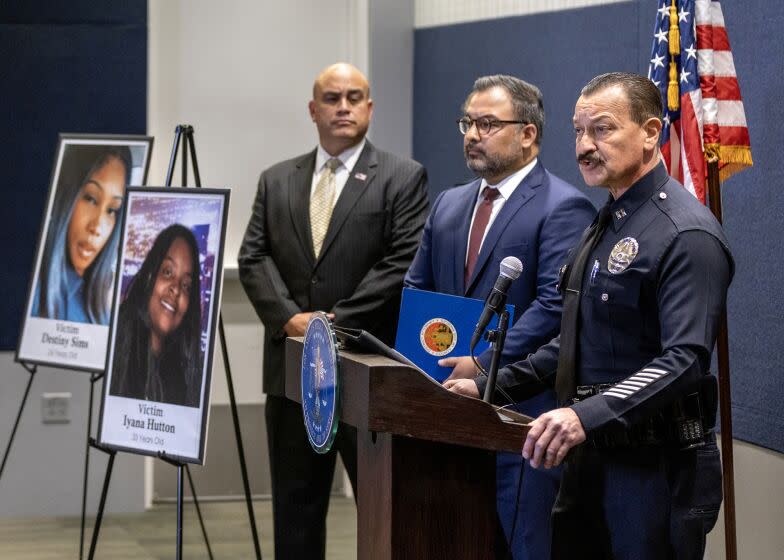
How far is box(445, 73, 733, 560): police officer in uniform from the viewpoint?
2227 millimetres

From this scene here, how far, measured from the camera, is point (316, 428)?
247 centimetres

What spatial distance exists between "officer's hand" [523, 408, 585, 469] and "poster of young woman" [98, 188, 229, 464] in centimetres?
166

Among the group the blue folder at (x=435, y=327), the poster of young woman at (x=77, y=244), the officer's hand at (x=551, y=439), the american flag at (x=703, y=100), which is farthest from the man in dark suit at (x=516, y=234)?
the poster of young woman at (x=77, y=244)

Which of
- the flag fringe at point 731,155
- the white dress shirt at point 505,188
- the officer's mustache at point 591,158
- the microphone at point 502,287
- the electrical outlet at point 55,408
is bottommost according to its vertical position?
the electrical outlet at point 55,408

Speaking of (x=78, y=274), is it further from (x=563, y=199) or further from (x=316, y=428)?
(x=316, y=428)

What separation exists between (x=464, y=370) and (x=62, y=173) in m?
2.49

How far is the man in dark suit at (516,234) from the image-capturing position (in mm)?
3178

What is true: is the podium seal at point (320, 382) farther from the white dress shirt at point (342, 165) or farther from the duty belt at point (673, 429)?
the white dress shirt at point (342, 165)

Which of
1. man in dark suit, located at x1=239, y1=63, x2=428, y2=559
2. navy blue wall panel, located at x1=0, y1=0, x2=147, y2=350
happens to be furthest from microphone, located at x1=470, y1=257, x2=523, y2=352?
navy blue wall panel, located at x1=0, y1=0, x2=147, y2=350

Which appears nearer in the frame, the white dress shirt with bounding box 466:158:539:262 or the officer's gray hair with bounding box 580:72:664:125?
the officer's gray hair with bounding box 580:72:664:125

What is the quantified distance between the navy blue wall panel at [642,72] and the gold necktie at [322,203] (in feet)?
3.15

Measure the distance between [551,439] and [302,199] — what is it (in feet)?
7.31

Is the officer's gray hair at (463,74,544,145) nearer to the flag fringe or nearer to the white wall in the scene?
the flag fringe

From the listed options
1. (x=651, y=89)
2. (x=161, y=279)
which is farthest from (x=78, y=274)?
(x=651, y=89)
